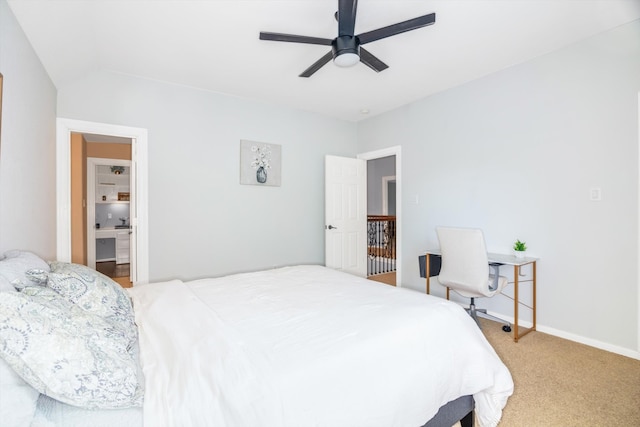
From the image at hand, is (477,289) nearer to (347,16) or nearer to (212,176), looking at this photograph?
(347,16)

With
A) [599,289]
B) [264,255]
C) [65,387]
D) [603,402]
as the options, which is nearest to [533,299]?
[599,289]

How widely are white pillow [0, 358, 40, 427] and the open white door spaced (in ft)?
11.9

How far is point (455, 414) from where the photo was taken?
1.46 metres

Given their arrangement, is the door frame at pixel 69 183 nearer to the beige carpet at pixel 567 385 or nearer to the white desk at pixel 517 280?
the beige carpet at pixel 567 385

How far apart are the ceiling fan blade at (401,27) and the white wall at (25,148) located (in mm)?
2086

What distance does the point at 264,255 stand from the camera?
3.94 m

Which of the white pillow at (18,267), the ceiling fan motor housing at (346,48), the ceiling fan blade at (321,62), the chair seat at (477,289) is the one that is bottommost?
the chair seat at (477,289)

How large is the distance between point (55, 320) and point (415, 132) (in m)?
3.94

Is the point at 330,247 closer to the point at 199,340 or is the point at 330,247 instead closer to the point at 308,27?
the point at 308,27

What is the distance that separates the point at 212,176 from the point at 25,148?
171cm

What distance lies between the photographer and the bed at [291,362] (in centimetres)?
89

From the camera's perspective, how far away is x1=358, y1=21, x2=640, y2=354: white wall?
239 cm

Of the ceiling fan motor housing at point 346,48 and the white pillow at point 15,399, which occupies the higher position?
the ceiling fan motor housing at point 346,48

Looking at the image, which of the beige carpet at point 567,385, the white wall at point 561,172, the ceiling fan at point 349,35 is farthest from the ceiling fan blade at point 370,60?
the beige carpet at point 567,385
